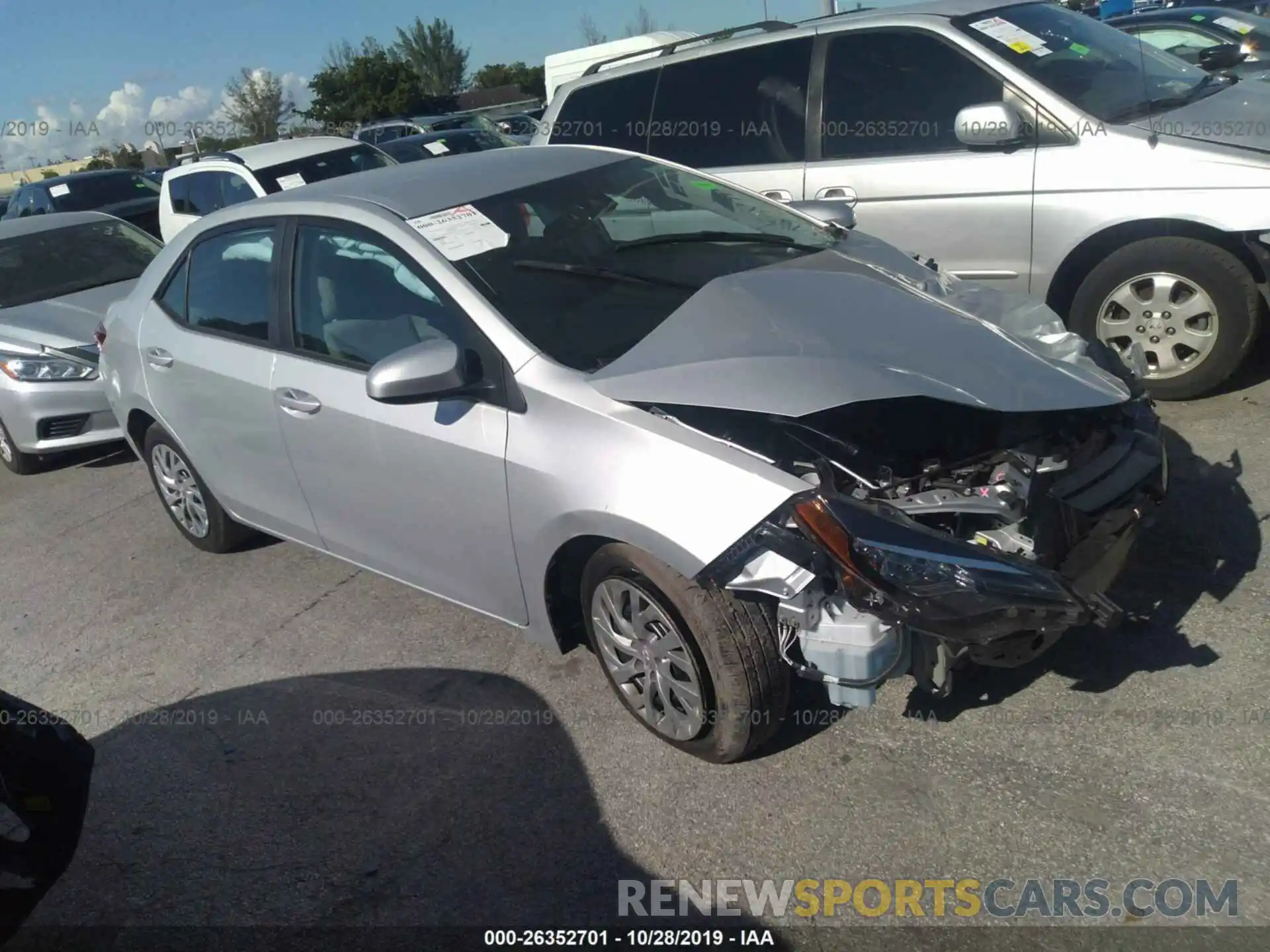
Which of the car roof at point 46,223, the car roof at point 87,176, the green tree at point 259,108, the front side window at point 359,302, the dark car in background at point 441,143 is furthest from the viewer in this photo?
the green tree at point 259,108

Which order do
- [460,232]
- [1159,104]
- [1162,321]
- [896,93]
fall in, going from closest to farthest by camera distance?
[460,232], [1162,321], [1159,104], [896,93]

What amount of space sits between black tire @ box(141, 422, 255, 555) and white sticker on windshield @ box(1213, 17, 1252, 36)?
9.51 meters

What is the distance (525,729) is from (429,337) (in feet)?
4.40

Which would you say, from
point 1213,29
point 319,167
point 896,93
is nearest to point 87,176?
point 319,167

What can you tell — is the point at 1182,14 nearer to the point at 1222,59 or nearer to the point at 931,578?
the point at 1222,59

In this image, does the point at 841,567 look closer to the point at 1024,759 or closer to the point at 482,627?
the point at 1024,759

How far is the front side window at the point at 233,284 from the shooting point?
4.11m

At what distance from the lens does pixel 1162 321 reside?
4.93m

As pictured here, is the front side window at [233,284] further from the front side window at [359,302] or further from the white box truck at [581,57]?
the white box truck at [581,57]

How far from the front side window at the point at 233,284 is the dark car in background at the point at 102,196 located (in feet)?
31.5

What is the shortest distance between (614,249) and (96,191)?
39.9 ft

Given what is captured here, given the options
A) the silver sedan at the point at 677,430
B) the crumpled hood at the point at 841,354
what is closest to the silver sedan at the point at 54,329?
the silver sedan at the point at 677,430

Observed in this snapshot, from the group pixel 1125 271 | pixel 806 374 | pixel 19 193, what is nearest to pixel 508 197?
pixel 806 374

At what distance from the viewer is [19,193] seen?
14648 mm
